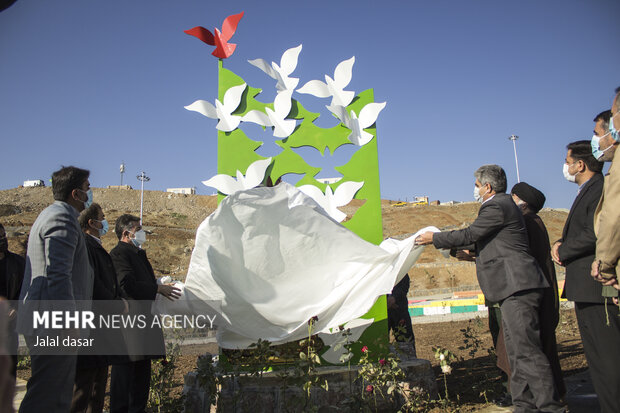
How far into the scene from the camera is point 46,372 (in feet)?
7.29

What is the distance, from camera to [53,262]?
2355 millimetres

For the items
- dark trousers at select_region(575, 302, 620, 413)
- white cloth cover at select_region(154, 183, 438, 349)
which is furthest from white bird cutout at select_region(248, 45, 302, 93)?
dark trousers at select_region(575, 302, 620, 413)

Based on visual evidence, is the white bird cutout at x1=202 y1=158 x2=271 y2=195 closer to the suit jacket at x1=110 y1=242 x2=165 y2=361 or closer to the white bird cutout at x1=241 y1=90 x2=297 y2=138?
the white bird cutout at x1=241 y1=90 x2=297 y2=138

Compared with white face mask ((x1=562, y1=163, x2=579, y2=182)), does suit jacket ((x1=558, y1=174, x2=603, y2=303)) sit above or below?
below

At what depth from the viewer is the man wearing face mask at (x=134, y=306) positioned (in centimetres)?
321

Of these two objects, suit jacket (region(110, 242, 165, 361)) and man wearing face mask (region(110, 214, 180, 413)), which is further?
suit jacket (region(110, 242, 165, 361))

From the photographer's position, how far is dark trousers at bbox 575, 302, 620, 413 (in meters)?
2.32

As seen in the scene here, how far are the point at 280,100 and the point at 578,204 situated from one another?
2577 millimetres

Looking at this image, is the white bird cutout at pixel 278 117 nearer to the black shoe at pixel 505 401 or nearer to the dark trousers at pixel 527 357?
the dark trousers at pixel 527 357

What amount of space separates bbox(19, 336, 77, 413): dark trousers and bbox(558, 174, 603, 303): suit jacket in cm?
286

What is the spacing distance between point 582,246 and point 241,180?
262cm

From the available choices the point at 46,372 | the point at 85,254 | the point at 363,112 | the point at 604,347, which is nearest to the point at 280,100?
the point at 363,112

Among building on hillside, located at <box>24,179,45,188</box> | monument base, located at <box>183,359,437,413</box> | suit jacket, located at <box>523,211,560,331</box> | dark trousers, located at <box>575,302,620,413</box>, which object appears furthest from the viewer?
building on hillside, located at <box>24,179,45,188</box>

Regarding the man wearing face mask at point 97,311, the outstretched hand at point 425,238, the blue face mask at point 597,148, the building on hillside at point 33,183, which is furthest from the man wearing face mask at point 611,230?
the building on hillside at point 33,183
